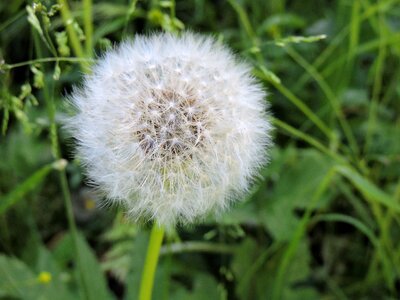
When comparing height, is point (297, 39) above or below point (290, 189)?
above

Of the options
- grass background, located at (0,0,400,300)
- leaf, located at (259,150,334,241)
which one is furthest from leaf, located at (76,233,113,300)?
leaf, located at (259,150,334,241)

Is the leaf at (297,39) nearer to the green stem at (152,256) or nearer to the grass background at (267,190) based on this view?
the grass background at (267,190)

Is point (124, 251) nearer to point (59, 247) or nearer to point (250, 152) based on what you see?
point (59, 247)

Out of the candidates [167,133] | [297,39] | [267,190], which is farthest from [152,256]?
[267,190]

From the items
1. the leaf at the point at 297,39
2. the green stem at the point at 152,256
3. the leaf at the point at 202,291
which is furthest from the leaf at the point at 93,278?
the leaf at the point at 297,39

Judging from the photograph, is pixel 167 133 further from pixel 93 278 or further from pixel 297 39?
pixel 93 278
